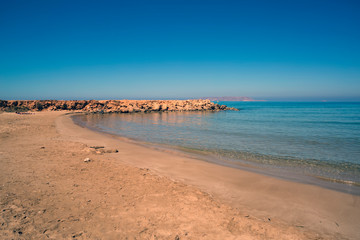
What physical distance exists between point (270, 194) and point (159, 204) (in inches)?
117

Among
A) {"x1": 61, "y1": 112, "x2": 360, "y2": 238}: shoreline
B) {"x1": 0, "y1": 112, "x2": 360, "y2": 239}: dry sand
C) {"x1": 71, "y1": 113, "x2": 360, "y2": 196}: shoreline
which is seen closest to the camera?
{"x1": 0, "y1": 112, "x2": 360, "y2": 239}: dry sand

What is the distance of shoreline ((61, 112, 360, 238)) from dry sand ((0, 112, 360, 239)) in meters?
0.02

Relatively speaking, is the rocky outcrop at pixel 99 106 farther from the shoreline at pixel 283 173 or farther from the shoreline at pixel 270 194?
the shoreline at pixel 270 194

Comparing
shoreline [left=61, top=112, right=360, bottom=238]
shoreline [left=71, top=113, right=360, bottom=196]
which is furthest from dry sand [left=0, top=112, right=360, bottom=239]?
shoreline [left=71, top=113, right=360, bottom=196]

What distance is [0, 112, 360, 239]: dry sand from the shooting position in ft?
11.6

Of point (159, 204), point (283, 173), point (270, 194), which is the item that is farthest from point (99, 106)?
point (270, 194)

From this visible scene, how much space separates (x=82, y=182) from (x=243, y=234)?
4.32 metres

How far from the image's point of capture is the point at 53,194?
4723 millimetres

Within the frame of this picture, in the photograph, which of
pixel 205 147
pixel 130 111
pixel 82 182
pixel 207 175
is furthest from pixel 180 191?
pixel 130 111

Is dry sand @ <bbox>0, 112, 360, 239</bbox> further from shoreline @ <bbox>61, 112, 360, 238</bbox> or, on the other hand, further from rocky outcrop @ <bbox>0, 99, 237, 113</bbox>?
rocky outcrop @ <bbox>0, 99, 237, 113</bbox>

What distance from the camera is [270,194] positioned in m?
5.34

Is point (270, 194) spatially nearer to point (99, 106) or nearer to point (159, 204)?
point (159, 204)

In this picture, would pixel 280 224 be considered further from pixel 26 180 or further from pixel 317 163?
pixel 26 180

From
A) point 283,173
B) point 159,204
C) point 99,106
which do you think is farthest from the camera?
point 99,106
